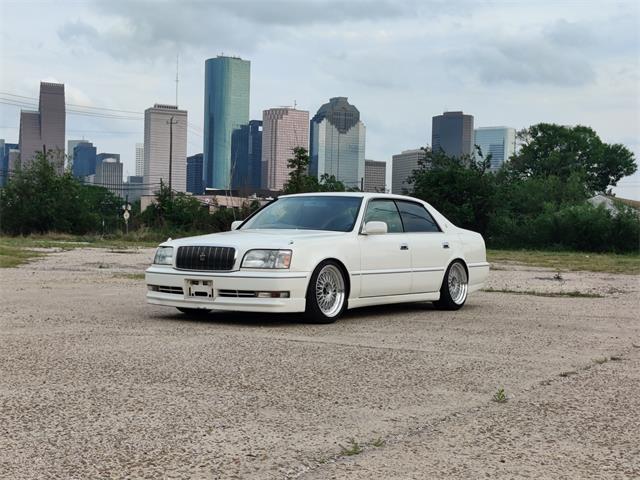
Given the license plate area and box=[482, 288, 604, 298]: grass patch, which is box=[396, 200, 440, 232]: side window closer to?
the license plate area

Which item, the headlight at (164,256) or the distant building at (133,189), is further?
the distant building at (133,189)

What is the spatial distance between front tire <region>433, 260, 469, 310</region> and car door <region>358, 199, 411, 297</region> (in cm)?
85

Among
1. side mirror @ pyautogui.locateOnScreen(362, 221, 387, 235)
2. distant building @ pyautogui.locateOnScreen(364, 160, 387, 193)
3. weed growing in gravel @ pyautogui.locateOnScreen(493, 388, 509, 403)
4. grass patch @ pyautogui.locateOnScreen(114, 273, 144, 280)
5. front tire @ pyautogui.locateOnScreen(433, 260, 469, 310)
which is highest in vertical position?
distant building @ pyautogui.locateOnScreen(364, 160, 387, 193)

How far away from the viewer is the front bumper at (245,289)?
28.5 feet

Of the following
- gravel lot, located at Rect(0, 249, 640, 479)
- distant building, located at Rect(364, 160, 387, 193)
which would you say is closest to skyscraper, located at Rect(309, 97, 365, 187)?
distant building, located at Rect(364, 160, 387, 193)

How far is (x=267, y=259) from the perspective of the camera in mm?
8805

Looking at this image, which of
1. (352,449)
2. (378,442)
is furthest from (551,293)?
(352,449)

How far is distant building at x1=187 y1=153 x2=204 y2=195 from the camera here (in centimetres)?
13062

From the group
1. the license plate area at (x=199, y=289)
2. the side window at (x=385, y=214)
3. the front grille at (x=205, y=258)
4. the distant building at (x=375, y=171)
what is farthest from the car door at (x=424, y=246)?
the distant building at (x=375, y=171)

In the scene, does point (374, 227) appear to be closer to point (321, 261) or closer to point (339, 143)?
point (321, 261)

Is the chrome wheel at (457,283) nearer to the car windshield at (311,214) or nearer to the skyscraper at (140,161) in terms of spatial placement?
the car windshield at (311,214)

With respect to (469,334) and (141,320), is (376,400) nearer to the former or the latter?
(469,334)

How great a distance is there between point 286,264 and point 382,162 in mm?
115941

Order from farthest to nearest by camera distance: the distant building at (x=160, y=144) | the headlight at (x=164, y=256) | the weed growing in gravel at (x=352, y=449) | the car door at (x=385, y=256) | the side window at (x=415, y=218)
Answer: the distant building at (x=160, y=144)
the side window at (x=415, y=218)
the car door at (x=385, y=256)
the headlight at (x=164, y=256)
the weed growing in gravel at (x=352, y=449)
